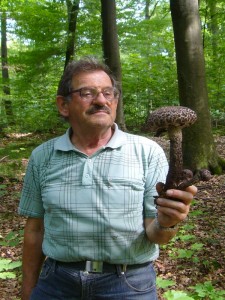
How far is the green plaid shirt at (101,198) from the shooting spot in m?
1.98

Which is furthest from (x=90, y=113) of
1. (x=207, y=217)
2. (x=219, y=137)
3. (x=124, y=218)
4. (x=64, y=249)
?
(x=219, y=137)

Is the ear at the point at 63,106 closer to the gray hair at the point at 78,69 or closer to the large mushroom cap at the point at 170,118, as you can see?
the gray hair at the point at 78,69

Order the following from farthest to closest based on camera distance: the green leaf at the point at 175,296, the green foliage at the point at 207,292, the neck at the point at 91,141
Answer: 1. the green foliage at the point at 207,292
2. the green leaf at the point at 175,296
3. the neck at the point at 91,141

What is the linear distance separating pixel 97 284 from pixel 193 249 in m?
2.79

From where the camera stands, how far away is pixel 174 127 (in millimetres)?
1676

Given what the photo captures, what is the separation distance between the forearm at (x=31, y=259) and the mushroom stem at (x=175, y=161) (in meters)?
1.13

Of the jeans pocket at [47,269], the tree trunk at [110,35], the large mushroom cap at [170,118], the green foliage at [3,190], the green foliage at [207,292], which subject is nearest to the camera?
the large mushroom cap at [170,118]

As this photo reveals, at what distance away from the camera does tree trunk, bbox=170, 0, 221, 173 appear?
5918 millimetres

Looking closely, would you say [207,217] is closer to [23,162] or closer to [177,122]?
[177,122]

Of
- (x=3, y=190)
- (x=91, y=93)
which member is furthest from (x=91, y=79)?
(x=3, y=190)

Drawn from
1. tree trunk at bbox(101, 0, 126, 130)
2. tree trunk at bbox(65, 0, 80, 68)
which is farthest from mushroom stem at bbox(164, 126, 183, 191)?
tree trunk at bbox(65, 0, 80, 68)

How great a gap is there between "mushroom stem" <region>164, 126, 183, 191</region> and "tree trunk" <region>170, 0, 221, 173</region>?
4.40m

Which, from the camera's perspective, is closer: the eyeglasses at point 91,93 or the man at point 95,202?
the man at point 95,202

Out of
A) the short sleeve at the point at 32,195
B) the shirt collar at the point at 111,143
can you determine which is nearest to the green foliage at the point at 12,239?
the short sleeve at the point at 32,195
